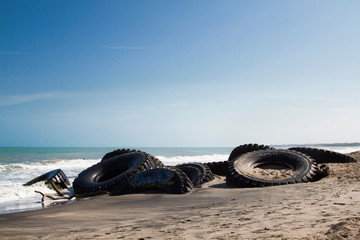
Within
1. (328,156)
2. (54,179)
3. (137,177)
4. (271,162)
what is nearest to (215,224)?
(137,177)

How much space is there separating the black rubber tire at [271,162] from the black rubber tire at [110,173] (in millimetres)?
→ 2482

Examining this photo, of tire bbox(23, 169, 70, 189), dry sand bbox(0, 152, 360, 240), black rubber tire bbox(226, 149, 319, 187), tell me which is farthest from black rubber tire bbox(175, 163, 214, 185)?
dry sand bbox(0, 152, 360, 240)

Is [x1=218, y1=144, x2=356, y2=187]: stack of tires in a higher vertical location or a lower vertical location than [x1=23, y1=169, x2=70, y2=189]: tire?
higher

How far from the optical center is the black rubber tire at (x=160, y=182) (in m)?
6.52

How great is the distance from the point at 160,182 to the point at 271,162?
3342 mm

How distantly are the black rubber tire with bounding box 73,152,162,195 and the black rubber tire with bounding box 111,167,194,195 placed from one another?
26 centimetres

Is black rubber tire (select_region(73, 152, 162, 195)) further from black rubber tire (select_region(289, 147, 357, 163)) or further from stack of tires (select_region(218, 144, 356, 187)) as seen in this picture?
black rubber tire (select_region(289, 147, 357, 163))

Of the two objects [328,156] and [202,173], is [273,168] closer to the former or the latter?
[202,173]

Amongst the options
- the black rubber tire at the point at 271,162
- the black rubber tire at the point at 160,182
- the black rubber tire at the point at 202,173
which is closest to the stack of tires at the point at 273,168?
the black rubber tire at the point at 271,162

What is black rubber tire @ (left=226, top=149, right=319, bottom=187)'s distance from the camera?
673 centimetres

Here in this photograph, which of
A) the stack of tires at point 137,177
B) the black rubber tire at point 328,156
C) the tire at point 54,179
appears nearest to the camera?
the stack of tires at point 137,177

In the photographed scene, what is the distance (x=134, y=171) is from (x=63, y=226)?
4512 millimetres

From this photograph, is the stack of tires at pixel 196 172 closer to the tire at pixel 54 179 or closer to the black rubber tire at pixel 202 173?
the black rubber tire at pixel 202 173

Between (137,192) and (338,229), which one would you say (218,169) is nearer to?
(137,192)
